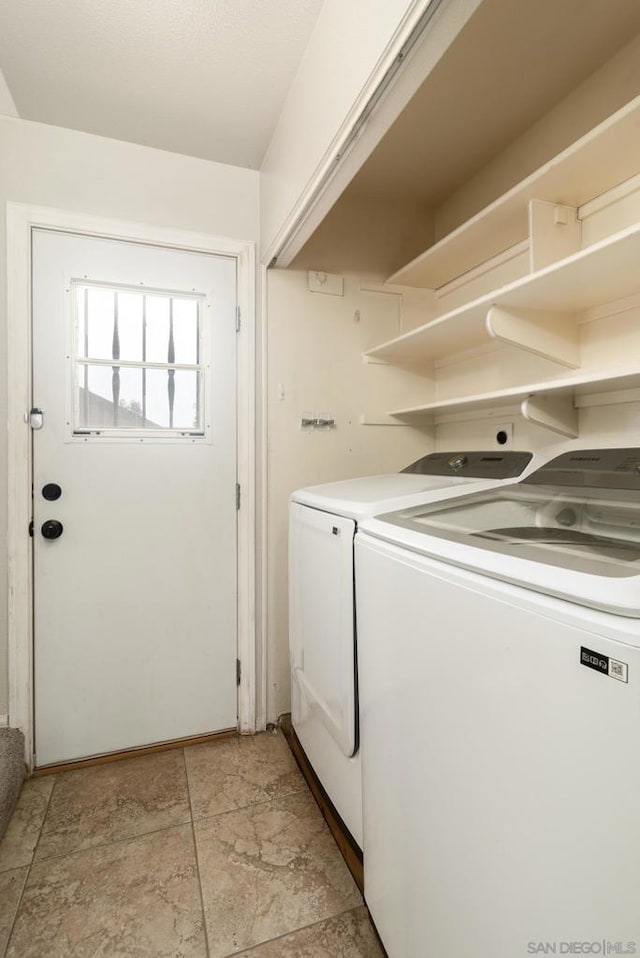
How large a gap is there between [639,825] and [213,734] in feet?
6.13

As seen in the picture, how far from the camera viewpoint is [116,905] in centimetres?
123

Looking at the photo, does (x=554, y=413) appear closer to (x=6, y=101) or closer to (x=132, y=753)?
(x=132, y=753)

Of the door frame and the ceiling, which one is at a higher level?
the ceiling

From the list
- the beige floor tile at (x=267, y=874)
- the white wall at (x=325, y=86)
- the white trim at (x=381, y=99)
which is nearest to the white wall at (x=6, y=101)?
the white wall at (x=325, y=86)

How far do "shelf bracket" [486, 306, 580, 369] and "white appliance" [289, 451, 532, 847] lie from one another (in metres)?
0.35

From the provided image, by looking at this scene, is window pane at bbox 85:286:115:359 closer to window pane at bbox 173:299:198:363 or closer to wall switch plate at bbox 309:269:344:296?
window pane at bbox 173:299:198:363

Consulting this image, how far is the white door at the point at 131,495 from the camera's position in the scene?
1.76m

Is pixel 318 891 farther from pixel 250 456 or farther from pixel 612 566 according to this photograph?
pixel 250 456

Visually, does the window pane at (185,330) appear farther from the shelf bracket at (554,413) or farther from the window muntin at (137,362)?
the shelf bracket at (554,413)

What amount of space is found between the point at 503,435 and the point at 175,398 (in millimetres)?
1384

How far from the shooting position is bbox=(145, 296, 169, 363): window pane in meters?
1.90

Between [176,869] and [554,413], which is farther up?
[554,413]

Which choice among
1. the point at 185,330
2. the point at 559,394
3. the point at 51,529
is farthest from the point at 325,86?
the point at 51,529

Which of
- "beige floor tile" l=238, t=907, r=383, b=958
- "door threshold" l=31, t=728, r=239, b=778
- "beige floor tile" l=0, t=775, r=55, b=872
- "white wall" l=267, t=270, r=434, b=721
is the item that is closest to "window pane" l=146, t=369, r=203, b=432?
"white wall" l=267, t=270, r=434, b=721
